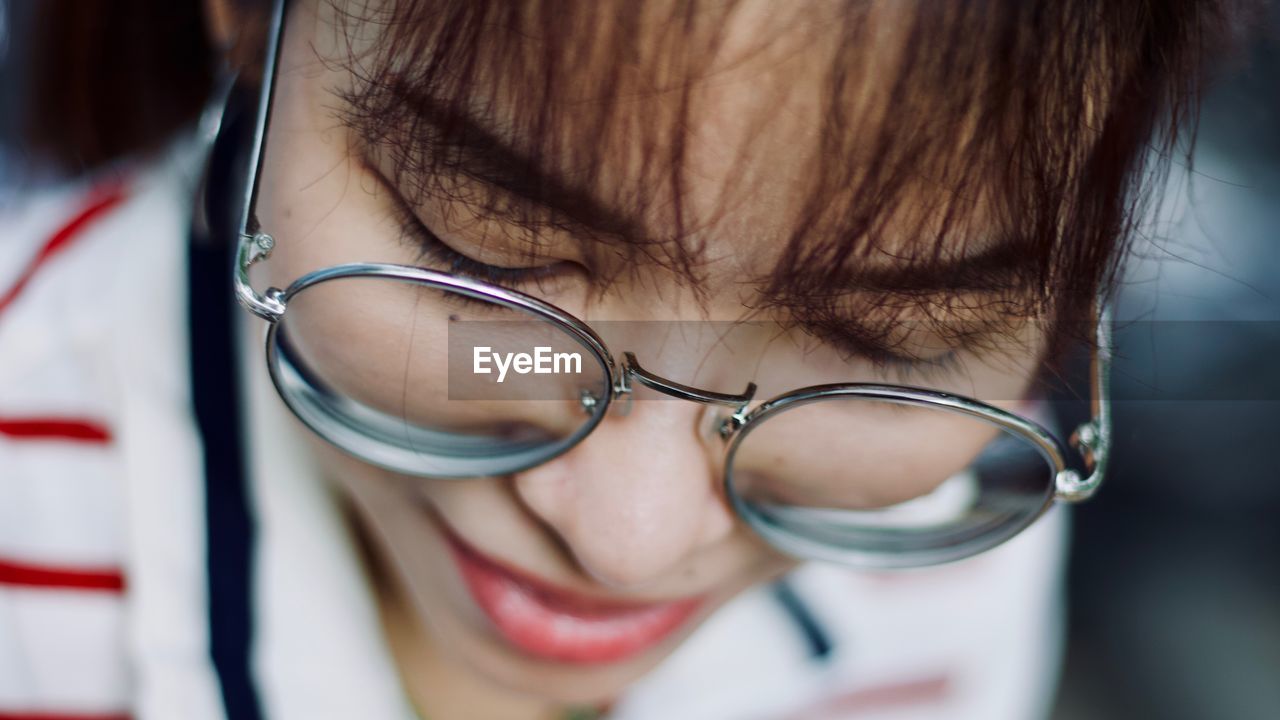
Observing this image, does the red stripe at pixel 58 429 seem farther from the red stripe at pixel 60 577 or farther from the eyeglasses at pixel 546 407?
the eyeglasses at pixel 546 407

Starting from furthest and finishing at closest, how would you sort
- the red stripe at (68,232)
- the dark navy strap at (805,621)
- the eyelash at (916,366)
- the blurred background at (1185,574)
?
the blurred background at (1185,574) < the dark navy strap at (805,621) < the red stripe at (68,232) < the eyelash at (916,366)

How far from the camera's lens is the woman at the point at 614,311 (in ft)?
1.19

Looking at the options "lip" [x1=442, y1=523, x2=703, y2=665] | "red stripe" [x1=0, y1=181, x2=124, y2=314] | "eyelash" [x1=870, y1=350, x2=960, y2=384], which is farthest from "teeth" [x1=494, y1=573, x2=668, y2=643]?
"red stripe" [x1=0, y1=181, x2=124, y2=314]

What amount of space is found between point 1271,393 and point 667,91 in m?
0.83

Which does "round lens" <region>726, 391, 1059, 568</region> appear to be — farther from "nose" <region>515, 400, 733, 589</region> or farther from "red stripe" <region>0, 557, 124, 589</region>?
"red stripe" <region>0, 557, 124, 589</region>

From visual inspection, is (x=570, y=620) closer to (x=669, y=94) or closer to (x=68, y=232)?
(x=669, y=94)

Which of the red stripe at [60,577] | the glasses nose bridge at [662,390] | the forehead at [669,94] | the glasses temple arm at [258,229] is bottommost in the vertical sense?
the red stripe at [60,577]

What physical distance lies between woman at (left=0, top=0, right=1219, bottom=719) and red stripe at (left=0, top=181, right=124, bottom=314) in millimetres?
78

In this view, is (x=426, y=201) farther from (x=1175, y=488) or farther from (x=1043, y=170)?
(x=1175, y=488)

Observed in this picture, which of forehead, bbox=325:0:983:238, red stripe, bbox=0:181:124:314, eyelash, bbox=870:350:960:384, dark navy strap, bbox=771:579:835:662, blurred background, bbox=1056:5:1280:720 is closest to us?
forehead, bbox=325:0:983:238

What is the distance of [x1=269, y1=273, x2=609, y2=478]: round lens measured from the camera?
A: 0.45m

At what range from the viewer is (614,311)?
44 centimetres

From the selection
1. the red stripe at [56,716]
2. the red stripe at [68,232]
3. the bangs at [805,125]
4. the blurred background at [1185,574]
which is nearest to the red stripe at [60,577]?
the red stripe at [56,716]

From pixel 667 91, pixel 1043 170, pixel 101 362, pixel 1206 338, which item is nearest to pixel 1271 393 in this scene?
pixel 1206 338
